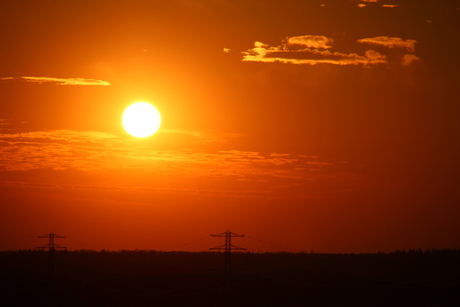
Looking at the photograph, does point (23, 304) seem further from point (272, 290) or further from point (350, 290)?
point (350, 290)

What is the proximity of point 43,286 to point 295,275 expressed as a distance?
4418 centimetres

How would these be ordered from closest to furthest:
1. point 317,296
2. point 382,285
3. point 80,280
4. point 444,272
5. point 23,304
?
point 23,304, point 317,296, point 382,285, point 80,280, point 444,272

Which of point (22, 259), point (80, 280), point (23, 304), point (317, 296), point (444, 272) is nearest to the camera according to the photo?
point (23, 304)

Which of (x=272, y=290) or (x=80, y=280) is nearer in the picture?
(x=272, y=290)

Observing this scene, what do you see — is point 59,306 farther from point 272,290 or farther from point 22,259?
point 22,259

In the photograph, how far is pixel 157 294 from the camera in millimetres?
109938

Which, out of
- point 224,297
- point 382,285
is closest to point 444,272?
point 382,285

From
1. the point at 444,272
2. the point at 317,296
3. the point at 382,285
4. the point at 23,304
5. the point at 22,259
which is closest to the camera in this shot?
the point at 23,304

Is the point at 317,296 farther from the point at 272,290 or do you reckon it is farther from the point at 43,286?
the point at 43,286

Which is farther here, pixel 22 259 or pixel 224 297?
pixel 22 259

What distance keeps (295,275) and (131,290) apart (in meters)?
30.6

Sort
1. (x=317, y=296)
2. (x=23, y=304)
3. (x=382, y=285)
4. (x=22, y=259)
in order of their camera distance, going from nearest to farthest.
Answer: (x=23, y=304) → (x=317, y=296) → (x=382, y=285) → (x=22, y=259)

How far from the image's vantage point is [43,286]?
360 ft

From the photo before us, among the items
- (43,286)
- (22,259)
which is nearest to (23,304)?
(43,286)
